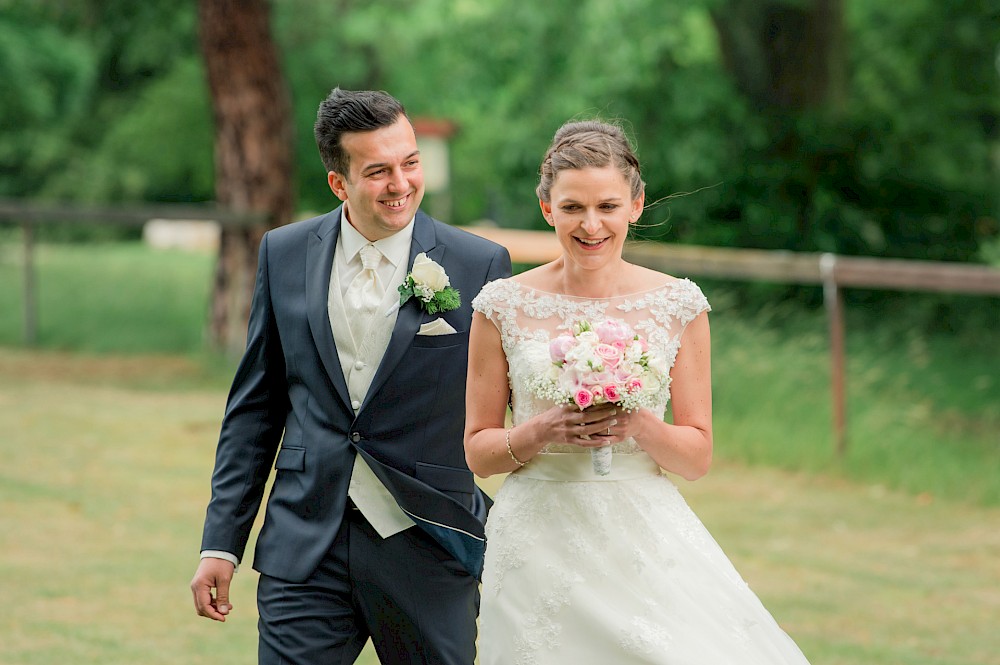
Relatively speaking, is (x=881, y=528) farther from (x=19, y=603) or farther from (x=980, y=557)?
(x=19, y=603)

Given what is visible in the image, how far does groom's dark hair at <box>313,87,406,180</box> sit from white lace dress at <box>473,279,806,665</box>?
0.52m

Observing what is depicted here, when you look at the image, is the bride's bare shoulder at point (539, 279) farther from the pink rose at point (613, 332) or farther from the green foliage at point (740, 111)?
the green foliage at point (740, 111)

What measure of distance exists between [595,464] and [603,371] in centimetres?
36

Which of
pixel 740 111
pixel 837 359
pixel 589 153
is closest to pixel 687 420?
pixel 589 153

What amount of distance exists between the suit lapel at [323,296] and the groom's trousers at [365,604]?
0.36 metres

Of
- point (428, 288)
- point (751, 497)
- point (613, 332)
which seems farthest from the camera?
point (751, 497)

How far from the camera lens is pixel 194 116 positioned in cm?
3594

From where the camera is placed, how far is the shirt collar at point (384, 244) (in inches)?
A: 155

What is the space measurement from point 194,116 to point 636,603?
1332 inches

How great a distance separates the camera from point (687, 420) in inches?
140

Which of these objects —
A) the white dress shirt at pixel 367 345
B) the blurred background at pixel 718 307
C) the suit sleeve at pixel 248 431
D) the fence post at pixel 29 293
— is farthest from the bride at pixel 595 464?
the fence post at pixel 29 293

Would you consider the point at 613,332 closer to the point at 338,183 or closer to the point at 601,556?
the point at 601,556

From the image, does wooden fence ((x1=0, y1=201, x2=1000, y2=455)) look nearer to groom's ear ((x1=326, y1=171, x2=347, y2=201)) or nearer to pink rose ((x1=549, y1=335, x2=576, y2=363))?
groom's ear ((x1=326, y1=171, x2=347, y2=201))

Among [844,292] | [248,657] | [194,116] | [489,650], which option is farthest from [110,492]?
[194,116]
